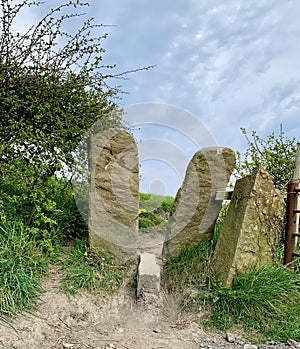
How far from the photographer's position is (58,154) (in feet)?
17.7

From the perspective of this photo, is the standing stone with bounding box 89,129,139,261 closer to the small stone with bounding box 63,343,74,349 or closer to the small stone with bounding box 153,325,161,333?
the small stone with bounding box 153,325,161,333

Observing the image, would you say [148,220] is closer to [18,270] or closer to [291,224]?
[291,224]

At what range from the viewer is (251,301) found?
434 centimetres

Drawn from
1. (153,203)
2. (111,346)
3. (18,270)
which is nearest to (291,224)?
(111,346)

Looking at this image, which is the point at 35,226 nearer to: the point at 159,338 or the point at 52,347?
the point at 52,347

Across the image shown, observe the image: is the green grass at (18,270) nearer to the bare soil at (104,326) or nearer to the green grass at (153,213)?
the bare soil at (104,326)

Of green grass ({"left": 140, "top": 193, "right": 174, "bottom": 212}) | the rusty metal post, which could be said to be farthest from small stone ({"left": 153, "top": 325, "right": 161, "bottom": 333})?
green grass ({"left": 140, "top": 193, "right": 174, "bottom": 212})

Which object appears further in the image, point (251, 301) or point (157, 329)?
point (251, 301)

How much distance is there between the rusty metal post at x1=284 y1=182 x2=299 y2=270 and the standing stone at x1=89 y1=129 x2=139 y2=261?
6.53 feet

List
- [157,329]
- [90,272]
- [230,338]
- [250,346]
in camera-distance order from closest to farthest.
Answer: [250,346], [230,338], [157,329], [90,272]

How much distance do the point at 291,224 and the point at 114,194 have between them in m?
2.35

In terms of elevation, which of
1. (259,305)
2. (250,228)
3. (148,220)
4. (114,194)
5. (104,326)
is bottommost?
(104,326)

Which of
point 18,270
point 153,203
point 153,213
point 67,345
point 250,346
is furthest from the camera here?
point 153,203

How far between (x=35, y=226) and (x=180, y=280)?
203 centimetres
